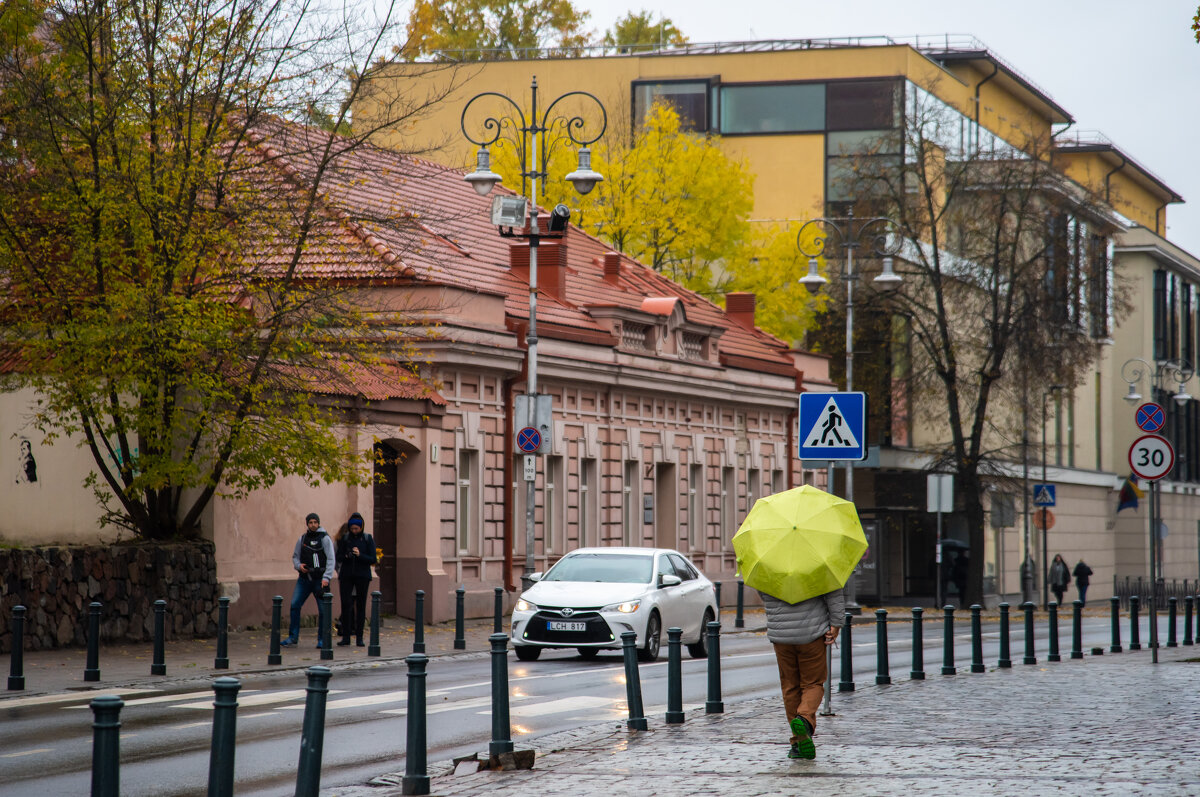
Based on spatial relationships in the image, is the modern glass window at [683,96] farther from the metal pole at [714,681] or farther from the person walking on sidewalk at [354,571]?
the metal pole at [714,681]

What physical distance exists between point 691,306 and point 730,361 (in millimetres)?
2318

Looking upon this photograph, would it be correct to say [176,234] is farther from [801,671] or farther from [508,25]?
[508,25]

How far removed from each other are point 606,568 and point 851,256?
1924 cm

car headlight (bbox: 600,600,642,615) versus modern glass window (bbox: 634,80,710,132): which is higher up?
modern glass window (bbox: 634,80,710,132)

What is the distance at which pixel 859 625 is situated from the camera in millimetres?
37938

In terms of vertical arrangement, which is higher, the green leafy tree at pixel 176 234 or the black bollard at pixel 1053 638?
the green leafy tree at pixel 176 234

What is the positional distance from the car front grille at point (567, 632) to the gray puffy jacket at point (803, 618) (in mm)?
10490

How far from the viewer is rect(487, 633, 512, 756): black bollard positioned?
41.0ft

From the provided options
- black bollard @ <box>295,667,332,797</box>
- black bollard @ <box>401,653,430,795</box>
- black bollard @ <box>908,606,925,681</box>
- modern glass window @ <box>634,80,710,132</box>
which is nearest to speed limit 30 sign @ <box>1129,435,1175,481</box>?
black bollard @ <box>908,606,925,681</box>

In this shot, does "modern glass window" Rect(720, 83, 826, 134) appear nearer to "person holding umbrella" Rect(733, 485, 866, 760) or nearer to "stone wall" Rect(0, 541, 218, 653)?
"stone wall" Rect(0, 541, 218, 653)

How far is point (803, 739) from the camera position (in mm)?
12312

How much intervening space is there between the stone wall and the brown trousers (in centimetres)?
1262

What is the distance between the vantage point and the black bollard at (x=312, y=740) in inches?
384

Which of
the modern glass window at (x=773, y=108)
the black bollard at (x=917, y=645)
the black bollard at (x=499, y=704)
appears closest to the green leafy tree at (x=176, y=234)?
the black bollard at (x=917, y=645)
